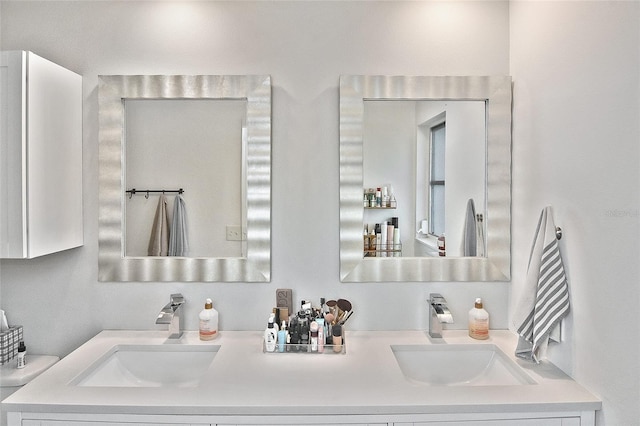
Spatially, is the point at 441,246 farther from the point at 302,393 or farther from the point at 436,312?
the point at 302,393

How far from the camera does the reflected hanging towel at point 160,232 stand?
72.2 inches

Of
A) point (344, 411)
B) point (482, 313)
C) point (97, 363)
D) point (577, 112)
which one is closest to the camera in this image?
point (344, 411)

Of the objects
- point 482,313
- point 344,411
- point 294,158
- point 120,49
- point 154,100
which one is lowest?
point 344,411

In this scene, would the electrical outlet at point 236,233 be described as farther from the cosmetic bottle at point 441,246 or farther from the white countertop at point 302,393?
the cosmetic bottle at point 441,246

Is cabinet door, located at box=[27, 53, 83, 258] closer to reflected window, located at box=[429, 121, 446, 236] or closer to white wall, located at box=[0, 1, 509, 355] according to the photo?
white wall, located at box=[0, 1, 509, 355]

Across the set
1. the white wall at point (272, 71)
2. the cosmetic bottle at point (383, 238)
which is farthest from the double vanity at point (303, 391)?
the cosmetic bottle at point (383, 238)

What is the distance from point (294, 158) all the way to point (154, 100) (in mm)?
585

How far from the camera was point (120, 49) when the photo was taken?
6.01ft

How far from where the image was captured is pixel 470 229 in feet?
6.12

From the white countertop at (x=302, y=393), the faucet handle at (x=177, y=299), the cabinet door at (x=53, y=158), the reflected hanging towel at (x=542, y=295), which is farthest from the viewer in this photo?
the faucet handle at (x=177, y=299)

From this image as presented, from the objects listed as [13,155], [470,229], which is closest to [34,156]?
[13,155]

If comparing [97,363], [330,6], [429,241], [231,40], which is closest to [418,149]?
[429,241]

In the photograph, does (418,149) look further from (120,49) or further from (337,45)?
(120,49)

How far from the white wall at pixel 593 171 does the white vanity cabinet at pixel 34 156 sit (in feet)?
5.55
